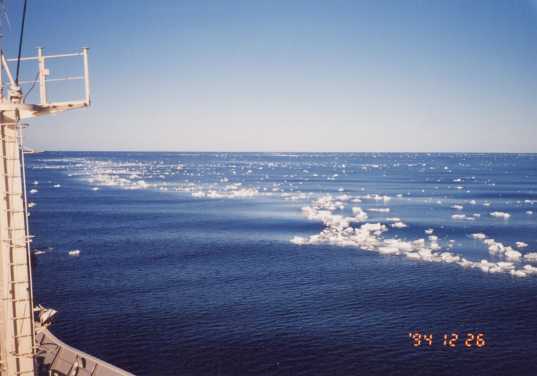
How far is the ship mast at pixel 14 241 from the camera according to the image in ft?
29.4

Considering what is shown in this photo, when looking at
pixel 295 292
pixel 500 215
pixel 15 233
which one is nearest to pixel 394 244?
pixel 295 292

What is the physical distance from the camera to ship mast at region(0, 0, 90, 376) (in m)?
8.95

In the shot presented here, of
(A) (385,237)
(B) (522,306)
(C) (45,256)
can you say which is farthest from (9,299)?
(A) (385,237)

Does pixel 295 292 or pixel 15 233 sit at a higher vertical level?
pixel 15 233

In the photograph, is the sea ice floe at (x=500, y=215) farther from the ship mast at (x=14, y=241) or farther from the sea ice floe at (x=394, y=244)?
the ship mast at (x=14, y=241)

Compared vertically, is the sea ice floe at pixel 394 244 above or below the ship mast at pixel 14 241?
below

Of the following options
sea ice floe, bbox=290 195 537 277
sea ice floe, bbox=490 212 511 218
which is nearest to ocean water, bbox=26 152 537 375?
sea ice floe, bbox=290 195 537 277

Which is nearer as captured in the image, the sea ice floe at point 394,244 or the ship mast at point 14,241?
the ship mast at point 14,241

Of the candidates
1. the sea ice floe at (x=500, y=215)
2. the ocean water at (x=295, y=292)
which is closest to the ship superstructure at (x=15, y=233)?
the ocean water at (x=295, y=292)

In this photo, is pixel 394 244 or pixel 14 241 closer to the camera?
pixel 14 241

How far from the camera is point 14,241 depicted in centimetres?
900

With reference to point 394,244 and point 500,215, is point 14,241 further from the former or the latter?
point 500,215

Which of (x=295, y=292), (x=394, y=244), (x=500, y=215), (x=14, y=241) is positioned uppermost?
(x=14, y=241)

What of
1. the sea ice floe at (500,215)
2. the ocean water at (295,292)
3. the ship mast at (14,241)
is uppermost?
the ship mast at (14,241)
